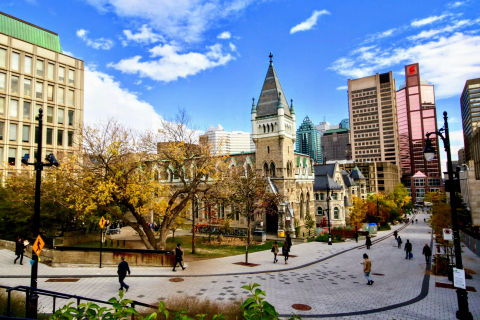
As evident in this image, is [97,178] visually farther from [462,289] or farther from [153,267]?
[462,289]

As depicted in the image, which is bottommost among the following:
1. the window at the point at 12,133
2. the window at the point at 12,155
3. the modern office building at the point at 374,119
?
the window at the point at 12,155

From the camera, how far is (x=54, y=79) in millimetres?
43562

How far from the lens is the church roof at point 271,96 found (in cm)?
4425

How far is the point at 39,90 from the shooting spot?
41938 mm

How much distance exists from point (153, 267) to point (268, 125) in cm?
2957

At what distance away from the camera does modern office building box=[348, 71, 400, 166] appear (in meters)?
134

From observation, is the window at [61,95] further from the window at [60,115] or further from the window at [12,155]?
the window at [12,155]

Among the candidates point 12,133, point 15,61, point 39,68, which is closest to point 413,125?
point 39,68

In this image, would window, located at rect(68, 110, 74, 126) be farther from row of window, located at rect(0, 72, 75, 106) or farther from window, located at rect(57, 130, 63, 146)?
window, located at rect(57, 130, 63, 146)

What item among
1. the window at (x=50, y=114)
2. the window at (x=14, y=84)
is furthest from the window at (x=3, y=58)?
the window at (x=50, y=114)

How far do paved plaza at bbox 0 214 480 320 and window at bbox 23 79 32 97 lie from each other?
27736 mm

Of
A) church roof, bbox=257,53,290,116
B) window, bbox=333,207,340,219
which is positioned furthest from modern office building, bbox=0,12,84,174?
window, bbox=333,207,340,219

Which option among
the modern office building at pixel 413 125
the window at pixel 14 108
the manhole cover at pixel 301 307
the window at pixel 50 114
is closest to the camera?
the manhole cover at pixel 301 307

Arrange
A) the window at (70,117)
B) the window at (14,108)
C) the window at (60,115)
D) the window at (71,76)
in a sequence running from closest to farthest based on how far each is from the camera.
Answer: the window at (14,108)
the window at (60,115)
the window at (70,117)
the window at (71,76)
